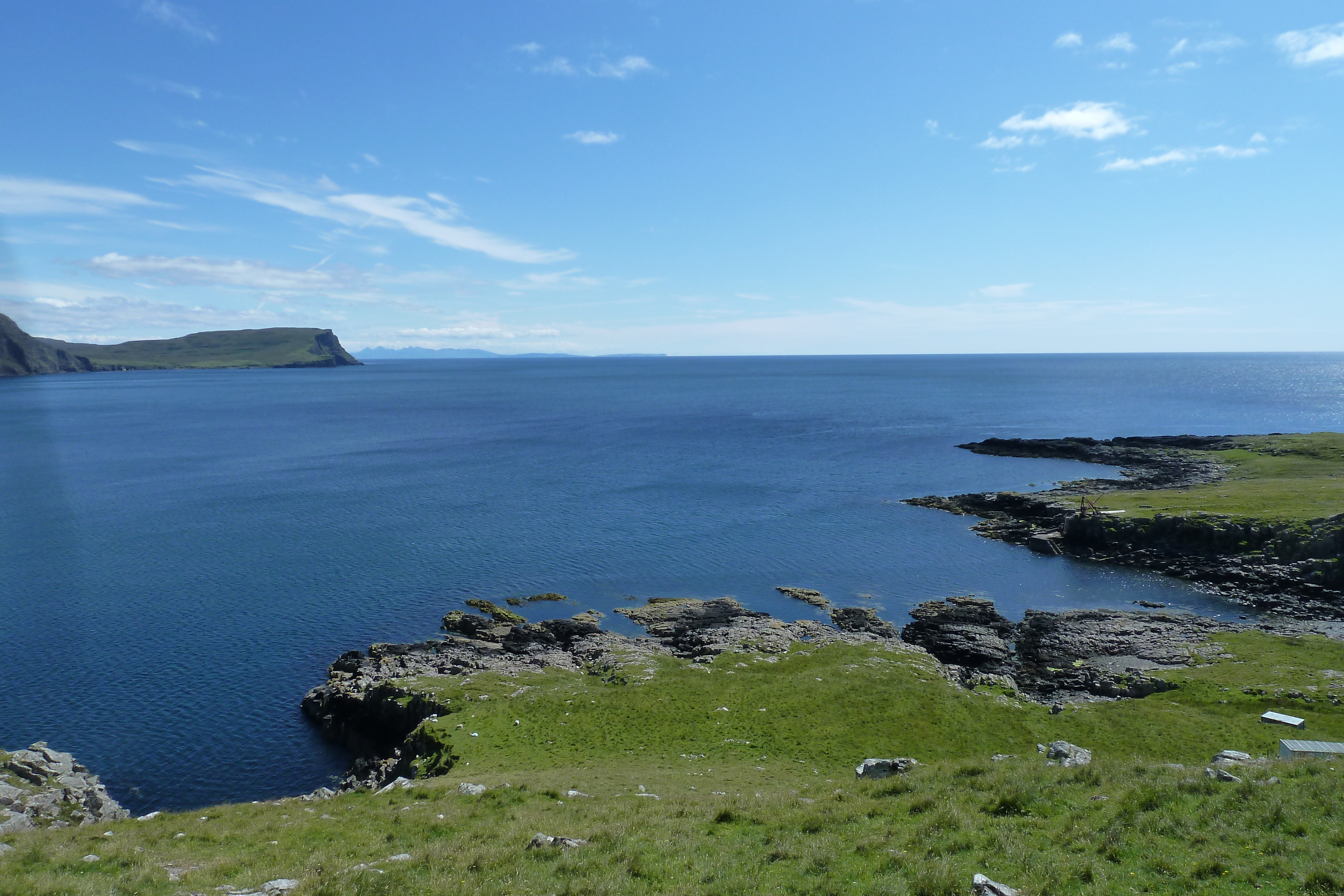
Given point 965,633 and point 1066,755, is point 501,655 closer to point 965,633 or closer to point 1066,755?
point 965,633

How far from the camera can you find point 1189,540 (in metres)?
74.6

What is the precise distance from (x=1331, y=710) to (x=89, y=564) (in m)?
101

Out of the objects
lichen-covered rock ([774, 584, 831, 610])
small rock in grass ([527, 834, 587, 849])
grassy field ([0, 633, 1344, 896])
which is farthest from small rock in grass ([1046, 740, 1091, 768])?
lichen-covered rock ([774, 584, 831, 610])

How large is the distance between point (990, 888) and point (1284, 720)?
105 ft

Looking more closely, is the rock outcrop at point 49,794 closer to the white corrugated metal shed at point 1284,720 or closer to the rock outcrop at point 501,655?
the rock outcrop at point 501,655

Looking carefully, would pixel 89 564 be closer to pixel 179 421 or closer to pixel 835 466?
pixel 835 466

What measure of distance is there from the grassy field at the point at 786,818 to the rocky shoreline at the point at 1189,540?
91.5ft

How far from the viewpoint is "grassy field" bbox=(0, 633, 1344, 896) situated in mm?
17141

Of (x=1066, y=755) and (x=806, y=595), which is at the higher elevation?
(x=1066, y=755)

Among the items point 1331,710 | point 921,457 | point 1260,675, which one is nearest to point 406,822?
point 1331,710

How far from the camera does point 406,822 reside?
24.3 meters

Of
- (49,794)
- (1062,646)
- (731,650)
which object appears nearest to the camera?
(49,794)

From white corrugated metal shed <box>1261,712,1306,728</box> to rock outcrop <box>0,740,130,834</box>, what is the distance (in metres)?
53.6

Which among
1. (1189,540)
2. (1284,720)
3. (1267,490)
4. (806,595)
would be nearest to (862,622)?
(806,595)
